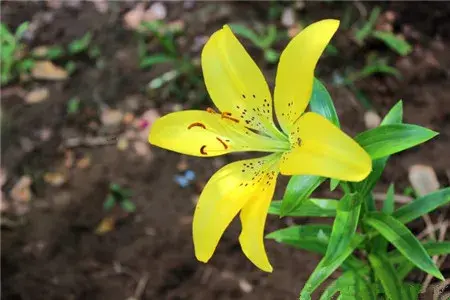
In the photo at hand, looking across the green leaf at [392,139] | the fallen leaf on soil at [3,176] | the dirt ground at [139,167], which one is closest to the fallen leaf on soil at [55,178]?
the dirt ground at [139,167]

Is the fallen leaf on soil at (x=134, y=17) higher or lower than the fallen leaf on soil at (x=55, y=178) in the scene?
higher

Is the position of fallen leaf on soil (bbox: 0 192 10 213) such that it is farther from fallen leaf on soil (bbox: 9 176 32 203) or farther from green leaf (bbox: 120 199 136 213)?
green leaf (bbox: 120 199 136 213)

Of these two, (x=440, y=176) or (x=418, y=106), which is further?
(x=418, y=106)

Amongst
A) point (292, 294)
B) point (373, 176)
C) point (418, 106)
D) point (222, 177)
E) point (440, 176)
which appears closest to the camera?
point (222, 177)

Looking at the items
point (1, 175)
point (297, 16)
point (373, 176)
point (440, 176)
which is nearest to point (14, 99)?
point (1, 175)

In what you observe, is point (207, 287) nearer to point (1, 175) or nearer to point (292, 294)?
point (292, 294)

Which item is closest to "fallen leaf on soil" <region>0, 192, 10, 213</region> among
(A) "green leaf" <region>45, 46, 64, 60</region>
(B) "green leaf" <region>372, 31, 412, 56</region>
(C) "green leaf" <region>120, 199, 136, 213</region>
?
(C) "green leaf" <region>120, 199, 136, 213</region>

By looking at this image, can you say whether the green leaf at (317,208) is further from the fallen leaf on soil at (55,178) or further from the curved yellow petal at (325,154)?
Result: the fallen leaf on soil at (55,178)
